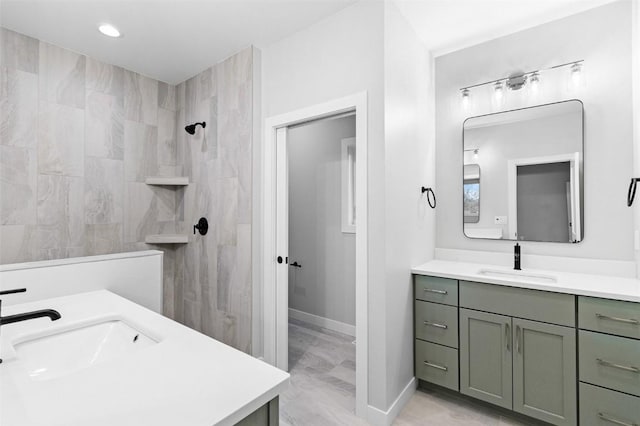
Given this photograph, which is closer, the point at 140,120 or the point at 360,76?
the point at 360,76

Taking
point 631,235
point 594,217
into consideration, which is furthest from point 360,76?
point 631,235

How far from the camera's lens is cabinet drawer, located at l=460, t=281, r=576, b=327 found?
5.38ft

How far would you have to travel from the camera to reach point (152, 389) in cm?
85

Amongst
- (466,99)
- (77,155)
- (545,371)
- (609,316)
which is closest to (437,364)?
(545,371)

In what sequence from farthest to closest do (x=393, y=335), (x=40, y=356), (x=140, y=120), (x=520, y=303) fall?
(x=140, y=120)
(x=393, y=335)
(x=520, y=303)
(x=40, y=356)

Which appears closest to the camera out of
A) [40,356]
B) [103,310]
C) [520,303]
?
[40,356]

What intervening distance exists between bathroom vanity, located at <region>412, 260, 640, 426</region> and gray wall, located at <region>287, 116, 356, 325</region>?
3.64 feet

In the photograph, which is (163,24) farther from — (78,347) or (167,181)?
(78,347)

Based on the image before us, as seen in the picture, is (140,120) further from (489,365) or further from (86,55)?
(489,365)

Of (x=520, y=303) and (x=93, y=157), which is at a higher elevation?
(x=93, y=157)

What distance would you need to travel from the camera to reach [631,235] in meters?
1.87

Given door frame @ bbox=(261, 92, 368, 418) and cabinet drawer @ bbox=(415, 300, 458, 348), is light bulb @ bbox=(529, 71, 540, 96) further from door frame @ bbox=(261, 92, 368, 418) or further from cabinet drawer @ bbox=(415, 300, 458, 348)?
cabinet drawer @ bbox=(415, 300, 458, 348)

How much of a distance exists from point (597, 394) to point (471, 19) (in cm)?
233

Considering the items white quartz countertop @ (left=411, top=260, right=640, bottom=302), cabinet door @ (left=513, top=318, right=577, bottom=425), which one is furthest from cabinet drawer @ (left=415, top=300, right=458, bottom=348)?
cabinet door @ (left=513, top=318, right=577, bottom=425)
